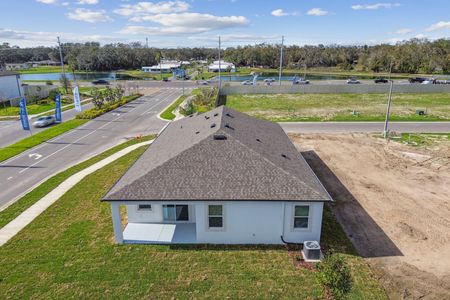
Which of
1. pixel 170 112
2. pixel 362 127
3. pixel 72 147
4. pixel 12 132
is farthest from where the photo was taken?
pixel 170 112

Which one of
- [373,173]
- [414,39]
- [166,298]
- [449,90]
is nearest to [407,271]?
[166,298]

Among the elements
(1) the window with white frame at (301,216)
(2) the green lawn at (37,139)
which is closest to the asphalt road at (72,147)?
(2) the green lawn at (37,139)

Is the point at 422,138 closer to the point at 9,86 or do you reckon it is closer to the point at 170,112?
the point at 170,112

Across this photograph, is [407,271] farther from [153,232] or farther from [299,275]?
[153,232]

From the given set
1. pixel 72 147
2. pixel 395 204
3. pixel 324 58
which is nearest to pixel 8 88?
pixel 72 147

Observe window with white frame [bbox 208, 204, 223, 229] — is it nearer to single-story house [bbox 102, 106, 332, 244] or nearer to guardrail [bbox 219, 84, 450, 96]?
single-story house [bbox 102, 106, 332, 244]

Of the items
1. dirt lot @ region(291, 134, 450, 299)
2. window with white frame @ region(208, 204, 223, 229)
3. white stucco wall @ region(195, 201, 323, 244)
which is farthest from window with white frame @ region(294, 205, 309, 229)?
window with white frame @ region(208, 204, 223, 229)
